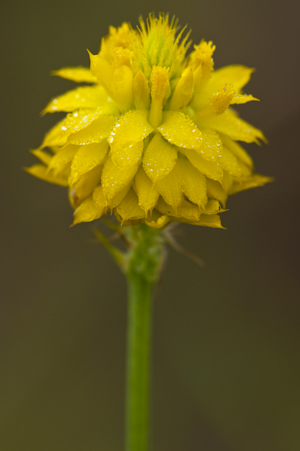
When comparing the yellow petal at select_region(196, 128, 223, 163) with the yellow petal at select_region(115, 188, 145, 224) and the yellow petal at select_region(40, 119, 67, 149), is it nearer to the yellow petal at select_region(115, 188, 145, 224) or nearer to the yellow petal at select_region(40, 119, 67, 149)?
the yellow petal at select_region(115, 188, 145, 224)

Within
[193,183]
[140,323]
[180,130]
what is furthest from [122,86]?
[140,323]

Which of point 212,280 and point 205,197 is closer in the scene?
point 205,197

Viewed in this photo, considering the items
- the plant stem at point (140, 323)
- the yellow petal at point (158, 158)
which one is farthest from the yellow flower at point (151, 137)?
the plant stem at point (140, 323)

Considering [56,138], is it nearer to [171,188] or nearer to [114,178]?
[114,178]

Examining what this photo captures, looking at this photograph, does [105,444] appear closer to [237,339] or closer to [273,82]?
[237,339]

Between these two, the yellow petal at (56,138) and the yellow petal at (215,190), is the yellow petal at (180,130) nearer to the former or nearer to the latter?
the yellow petal at (215,190)

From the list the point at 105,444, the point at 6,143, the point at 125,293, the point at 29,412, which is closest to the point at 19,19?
the point at 6,143
